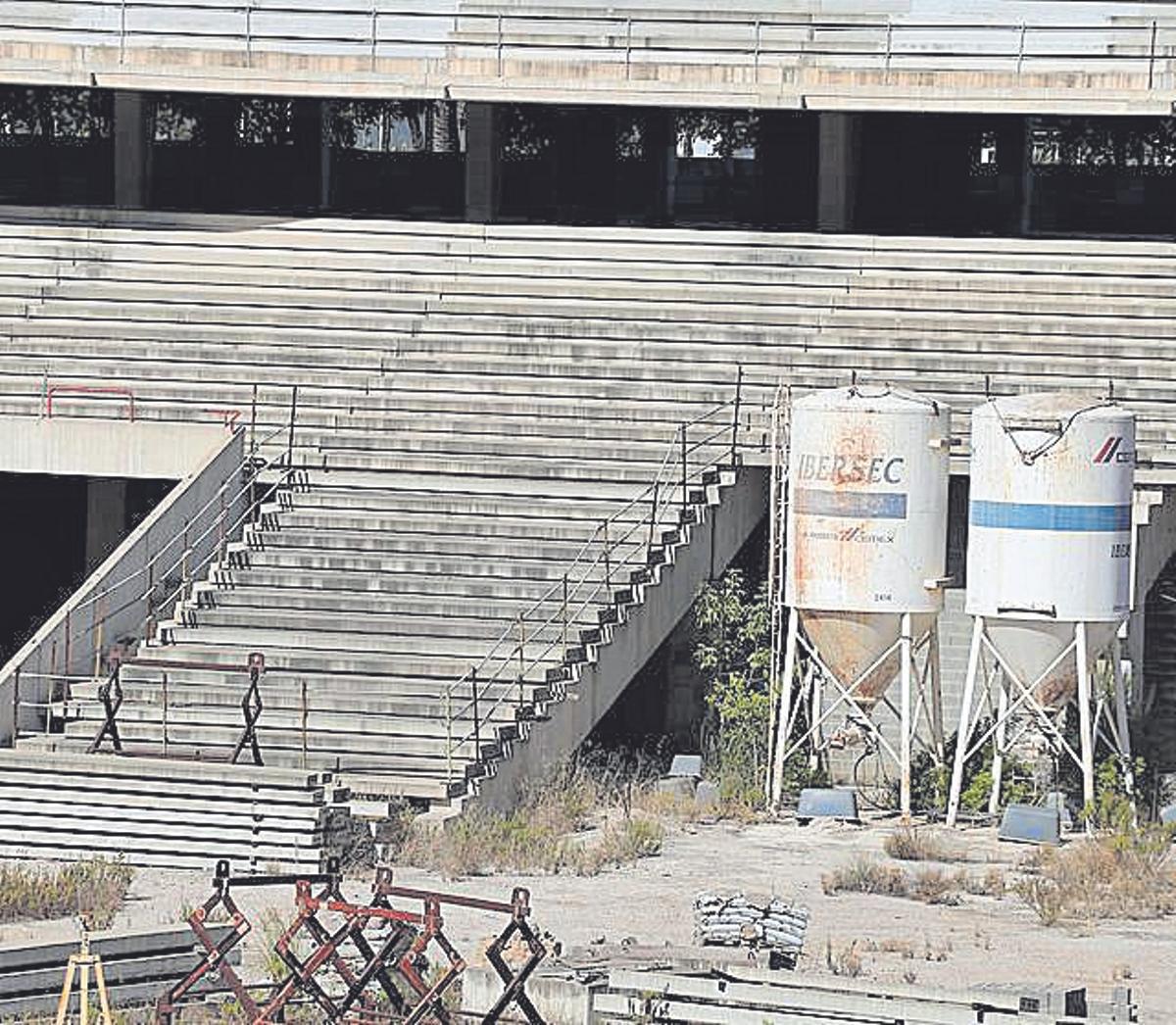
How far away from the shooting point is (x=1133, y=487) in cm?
3038

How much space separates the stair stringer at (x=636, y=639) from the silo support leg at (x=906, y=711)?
8.45 feet

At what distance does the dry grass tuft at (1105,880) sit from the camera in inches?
988

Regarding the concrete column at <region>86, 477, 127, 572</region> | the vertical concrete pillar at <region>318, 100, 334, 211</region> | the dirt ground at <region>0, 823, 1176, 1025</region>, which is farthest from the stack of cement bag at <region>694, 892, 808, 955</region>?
the vertical concrete pillar at <region>318, 100, 334, 211</region>

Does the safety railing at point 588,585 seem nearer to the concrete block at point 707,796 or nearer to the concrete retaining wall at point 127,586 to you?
the concrete block at point 707,796

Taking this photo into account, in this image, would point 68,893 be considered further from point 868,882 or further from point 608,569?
point 608,569

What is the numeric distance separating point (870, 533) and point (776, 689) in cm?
203

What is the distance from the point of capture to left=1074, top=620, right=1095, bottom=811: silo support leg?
2862cm

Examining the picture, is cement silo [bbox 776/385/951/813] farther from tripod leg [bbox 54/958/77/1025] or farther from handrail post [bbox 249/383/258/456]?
tripod leg [bbox 54/958/77/1025]

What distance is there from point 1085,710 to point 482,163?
13505mm

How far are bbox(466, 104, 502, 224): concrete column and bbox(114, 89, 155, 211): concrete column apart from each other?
3931mm

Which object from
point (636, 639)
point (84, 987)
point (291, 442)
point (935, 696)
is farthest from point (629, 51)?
point (84, 987)

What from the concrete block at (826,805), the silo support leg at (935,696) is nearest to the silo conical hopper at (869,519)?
the silo support leg at (935,696)

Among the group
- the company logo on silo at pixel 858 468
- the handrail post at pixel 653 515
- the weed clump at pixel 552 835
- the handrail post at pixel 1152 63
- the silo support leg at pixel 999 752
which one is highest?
the handrail post at pixel 1152 63

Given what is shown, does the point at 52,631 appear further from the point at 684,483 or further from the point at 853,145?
the point at 853,145
